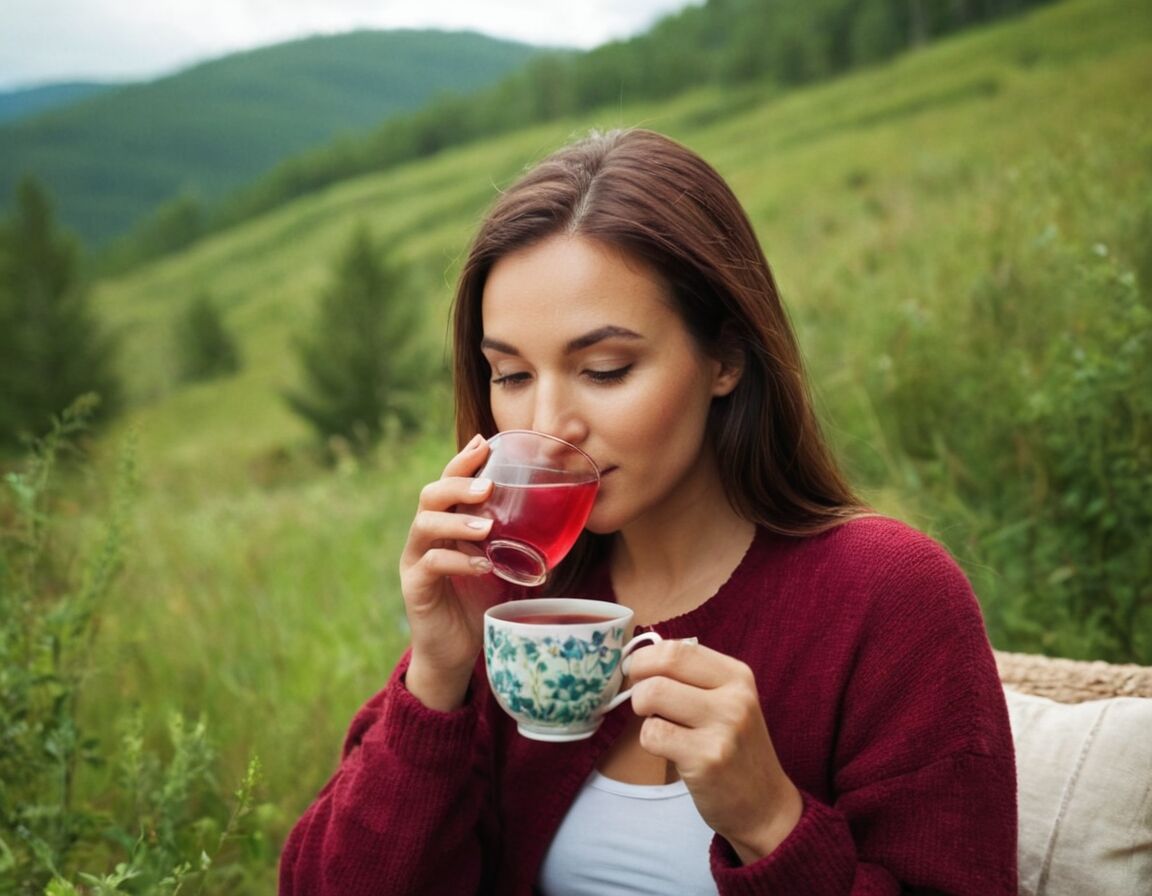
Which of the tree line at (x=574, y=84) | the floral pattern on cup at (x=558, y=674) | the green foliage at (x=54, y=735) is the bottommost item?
the green foliage at (x=54, y=735)

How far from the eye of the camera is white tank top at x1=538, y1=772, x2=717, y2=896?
1792mm

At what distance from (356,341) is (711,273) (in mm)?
30365

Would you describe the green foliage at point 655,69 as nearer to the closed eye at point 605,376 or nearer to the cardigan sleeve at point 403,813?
the closed eye at point 605,376

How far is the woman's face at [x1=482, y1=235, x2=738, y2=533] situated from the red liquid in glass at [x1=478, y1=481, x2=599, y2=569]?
16 centimetres

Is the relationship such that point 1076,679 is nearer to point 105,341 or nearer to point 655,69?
point 105,341

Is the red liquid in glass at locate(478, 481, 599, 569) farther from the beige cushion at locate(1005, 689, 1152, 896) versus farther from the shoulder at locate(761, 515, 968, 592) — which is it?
the beige cushion at locate(1005, 689, 1152, 896)

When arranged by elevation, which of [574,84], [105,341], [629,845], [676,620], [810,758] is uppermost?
[574,84]

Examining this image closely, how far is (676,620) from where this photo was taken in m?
1.94

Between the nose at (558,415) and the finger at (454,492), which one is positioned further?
the nose at (558,415)

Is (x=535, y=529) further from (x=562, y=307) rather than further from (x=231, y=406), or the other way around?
(x=231, y=406)

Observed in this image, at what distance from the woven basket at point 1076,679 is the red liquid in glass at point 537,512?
1.16 meters

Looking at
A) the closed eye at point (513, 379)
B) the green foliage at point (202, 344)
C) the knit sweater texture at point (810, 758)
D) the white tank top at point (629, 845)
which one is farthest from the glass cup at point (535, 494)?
the green foliage at point (202, 344)

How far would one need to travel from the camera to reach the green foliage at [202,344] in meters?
58.9

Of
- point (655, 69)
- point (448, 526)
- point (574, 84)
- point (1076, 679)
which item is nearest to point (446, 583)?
point (448, 526)
